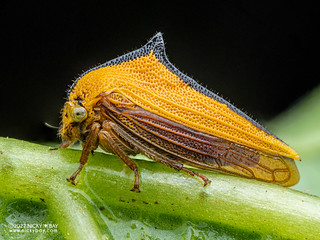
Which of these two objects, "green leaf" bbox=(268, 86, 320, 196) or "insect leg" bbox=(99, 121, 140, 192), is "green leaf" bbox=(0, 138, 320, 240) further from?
"green leaf" bbox=(268, 86, 320, 196)

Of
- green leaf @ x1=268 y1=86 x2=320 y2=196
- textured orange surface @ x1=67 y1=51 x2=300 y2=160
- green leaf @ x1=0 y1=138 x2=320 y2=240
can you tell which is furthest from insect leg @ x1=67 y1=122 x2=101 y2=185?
green leaf @ x1=268 y1=86 x2=320 y2=196

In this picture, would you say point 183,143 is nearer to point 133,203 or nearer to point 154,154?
point 154,154

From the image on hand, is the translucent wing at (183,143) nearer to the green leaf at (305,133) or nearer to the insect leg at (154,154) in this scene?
the insect leg at (154,154)

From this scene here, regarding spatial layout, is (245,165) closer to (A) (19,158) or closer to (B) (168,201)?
(B) (168,201)

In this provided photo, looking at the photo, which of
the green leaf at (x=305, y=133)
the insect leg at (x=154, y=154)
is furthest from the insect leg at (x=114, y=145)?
the green leaf at (x=305, y=133)

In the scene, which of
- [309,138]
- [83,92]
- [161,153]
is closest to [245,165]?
[161,153]

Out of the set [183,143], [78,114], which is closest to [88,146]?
[78,114]
